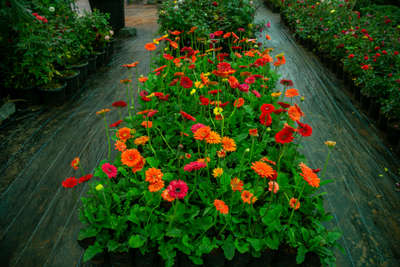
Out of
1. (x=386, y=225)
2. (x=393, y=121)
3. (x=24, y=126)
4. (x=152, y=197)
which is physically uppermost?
(x=152, y=197)

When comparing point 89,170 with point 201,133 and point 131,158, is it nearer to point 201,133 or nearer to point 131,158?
point 131,158

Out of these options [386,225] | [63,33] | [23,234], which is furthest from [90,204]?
[63,33]

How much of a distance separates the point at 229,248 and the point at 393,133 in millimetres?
2289

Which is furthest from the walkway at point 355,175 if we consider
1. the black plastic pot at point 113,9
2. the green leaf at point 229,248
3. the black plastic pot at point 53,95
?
the black plastic pot at point 113,9

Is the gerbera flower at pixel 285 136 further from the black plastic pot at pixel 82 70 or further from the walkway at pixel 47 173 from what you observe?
→ the black plastic pot at pixel 82 70

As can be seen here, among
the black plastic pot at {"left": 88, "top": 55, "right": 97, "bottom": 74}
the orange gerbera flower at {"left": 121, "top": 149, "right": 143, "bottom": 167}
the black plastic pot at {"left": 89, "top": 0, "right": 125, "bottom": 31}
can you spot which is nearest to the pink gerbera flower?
the orange gerbera flower at {"left": 121, "top": 149, "right": 143, "bottom": 167}

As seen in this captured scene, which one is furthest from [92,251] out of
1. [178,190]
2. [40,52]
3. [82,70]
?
[82,70]

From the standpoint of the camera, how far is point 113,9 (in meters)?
6.13

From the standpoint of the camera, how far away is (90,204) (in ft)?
4.01

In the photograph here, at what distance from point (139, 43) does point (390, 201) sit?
16.9 feet

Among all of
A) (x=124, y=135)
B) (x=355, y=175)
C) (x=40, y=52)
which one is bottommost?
(x=355, y=175)

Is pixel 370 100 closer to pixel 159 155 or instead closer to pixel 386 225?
pixel 386 225

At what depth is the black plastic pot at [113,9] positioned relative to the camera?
5.98 m

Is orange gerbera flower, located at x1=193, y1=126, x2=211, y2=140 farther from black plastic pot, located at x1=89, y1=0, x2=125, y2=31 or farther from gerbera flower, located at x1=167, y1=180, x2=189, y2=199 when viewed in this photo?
black plastic pot, located at x1=89, y1=0, x2=125, y2=31
